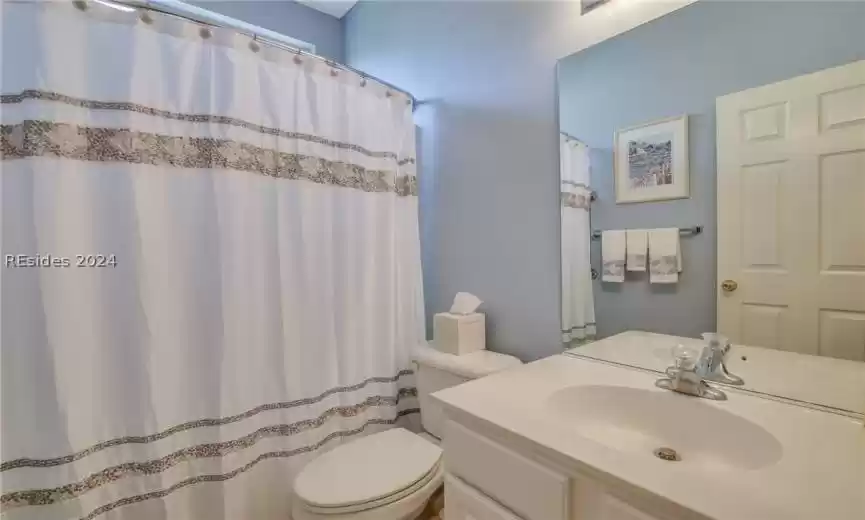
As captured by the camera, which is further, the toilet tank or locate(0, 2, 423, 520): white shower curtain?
the toilet tank

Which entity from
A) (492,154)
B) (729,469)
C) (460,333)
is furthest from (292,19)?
(729,469)

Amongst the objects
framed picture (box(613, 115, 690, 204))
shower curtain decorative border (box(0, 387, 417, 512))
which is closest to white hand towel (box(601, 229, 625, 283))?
framed picture (box(613, 115, 690, 204))

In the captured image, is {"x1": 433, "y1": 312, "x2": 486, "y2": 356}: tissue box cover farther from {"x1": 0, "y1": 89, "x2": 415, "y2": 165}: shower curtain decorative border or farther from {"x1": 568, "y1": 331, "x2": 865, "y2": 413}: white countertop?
{"x1": 0, "y1": 89, "x2": 415, "y2": 165}: shower curtain decorative border

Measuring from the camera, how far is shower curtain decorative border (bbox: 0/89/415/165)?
96 centimetres

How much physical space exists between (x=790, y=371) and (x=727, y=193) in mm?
438

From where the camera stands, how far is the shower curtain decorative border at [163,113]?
3.14 feet

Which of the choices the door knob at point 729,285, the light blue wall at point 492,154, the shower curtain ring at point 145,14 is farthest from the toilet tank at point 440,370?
the shower curtain ring at point 145,14

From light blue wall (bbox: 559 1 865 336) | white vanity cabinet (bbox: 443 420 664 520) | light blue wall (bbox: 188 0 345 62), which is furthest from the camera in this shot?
light blue wall (bbox: 188 0 345 62)

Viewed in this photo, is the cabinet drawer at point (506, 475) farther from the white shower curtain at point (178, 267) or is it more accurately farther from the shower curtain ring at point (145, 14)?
the shower curtain ring at point (145, 14)

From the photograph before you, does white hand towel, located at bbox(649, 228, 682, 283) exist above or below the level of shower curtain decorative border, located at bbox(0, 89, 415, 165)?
below

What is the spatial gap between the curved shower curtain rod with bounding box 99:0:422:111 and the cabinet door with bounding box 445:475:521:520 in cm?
144

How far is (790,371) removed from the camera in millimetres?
874

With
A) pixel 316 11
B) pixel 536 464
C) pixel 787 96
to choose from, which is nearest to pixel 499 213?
pixel 787 96

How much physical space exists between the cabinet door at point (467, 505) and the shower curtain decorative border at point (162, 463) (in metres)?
0.69
